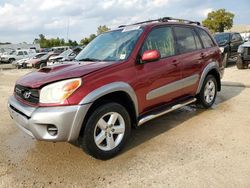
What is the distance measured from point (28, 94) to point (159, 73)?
76.0 inches

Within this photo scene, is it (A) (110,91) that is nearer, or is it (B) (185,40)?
(A) (110,91)

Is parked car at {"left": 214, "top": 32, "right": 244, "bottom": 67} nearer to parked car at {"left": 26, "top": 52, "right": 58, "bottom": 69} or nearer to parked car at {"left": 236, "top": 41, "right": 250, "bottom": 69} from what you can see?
parked car at {"left": 236, "top": 41, "right": 250, "bottom": 69}

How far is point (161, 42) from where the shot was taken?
15.0ft

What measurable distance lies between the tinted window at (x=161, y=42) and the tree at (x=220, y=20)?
193 ft

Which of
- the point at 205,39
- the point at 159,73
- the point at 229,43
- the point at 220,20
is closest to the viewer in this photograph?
the point at 159,73

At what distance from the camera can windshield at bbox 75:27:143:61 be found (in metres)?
4.14

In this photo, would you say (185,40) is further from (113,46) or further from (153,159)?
(153,159)

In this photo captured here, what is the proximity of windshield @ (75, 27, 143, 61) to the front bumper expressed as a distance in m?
Answer: 1.12

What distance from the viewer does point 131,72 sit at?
3.92 metres

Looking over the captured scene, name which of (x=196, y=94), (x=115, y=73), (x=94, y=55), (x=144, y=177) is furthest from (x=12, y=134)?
(x=196, y=94)

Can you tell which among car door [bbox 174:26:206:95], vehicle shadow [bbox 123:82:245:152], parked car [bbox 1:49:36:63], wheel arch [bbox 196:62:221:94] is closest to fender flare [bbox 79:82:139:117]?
vehicle shadow [bbox 123:82:245:152]

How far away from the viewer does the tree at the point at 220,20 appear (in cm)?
6041

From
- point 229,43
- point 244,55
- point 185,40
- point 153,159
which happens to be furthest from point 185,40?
point 229,43

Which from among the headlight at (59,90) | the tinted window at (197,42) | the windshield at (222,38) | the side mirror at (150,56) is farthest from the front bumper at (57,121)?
the windshield at (222,38)
